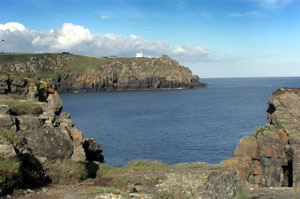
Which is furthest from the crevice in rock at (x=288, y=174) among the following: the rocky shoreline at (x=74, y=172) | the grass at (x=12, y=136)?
the grass at (x=12, y=136)

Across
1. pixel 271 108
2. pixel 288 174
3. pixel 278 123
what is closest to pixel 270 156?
pixel 288 174

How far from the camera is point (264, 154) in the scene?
2841 cm

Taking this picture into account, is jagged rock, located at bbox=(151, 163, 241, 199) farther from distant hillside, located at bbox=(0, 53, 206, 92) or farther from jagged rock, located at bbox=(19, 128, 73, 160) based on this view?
distant hillside, located at bbox=(0, 53, 206, 92)

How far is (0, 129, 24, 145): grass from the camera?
12466mm

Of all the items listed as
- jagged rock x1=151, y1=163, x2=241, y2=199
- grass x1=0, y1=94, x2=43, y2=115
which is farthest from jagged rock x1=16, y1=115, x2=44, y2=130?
jagged rock x1=151, y1=163, x2=241, y2=199

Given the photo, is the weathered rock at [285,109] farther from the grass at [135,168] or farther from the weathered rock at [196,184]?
the grass at [135,168]

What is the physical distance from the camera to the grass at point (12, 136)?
12.5m

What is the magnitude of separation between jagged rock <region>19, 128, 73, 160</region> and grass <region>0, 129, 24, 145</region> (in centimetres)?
43

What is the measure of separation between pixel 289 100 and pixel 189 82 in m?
167

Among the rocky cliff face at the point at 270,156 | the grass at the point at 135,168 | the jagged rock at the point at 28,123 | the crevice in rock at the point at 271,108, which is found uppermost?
the jagged rock at the point at 28,123

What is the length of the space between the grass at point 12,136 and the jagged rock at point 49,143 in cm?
43

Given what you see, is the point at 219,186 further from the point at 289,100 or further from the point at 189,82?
the point at 189,82

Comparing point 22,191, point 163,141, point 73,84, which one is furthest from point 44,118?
point 73,84

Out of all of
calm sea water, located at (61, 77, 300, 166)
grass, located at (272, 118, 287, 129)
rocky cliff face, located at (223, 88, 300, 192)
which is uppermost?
grass, located at (272, 118, 287, 129)
